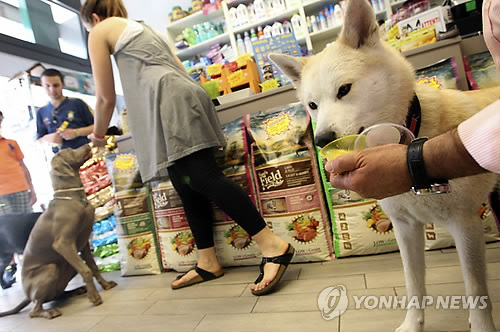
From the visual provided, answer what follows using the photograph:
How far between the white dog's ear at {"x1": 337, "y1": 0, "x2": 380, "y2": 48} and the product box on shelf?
4.12 ft

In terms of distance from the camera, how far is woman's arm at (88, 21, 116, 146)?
149 cm

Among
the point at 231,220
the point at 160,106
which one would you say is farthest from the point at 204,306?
the point at 160,106

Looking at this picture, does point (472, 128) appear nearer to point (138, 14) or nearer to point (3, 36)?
point (3, 36)

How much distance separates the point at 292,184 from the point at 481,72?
1066mm

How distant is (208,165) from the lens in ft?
4.96

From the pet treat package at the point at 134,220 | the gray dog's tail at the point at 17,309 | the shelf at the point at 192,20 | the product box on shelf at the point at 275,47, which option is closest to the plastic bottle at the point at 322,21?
the shelf at the point at 192,20

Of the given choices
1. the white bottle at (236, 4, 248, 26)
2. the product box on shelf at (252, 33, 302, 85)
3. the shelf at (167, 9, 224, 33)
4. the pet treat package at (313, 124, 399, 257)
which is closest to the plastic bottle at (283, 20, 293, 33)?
the white bottle at (236, 4, 248, 26)

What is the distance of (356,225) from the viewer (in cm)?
158

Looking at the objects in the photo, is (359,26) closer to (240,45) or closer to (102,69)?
(102,69)

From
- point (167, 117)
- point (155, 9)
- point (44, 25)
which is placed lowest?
point (167, 117)

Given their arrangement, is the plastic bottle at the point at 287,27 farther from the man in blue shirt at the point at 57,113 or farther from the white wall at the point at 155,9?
the man in blue shirt at the point at 57,113

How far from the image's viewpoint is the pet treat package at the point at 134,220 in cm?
206

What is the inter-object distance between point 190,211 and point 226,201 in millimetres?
304

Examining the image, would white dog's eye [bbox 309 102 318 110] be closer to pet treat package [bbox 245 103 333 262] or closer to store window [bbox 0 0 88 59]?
pet treat package [bbox 245 103 333 262]
